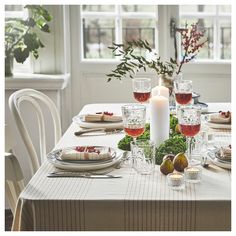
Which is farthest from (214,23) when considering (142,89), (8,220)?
(8,220)

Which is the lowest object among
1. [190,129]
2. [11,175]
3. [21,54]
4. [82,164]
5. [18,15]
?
[11,175]

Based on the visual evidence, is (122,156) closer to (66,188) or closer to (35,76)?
(66,188)

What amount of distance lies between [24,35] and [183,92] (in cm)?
161

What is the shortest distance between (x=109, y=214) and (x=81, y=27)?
2.46 meters

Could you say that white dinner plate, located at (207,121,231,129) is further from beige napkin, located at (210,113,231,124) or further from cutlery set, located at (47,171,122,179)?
cutlery set, located at (47,171,122,179)

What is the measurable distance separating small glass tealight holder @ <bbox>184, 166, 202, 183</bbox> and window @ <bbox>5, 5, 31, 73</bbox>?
2.28 metres

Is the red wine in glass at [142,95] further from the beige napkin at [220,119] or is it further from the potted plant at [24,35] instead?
the potted plant at [24,35]

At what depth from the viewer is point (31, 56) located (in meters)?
3.78

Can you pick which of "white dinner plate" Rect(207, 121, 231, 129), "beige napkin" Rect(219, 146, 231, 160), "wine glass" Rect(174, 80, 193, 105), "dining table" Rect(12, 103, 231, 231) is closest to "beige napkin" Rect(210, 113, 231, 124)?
"white dinner plate" Rect(207, 121, 231, 129)

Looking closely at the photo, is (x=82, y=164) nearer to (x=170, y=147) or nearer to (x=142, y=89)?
(x=170, y=147)

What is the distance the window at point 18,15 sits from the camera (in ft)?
12.5

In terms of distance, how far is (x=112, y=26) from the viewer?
12.9 ft

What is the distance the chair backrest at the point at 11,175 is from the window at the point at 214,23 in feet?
6.28
